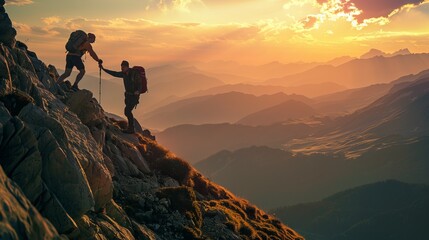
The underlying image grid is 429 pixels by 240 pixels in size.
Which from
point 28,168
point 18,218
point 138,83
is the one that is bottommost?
point 18,218

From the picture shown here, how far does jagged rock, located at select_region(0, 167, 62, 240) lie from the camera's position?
8188mm

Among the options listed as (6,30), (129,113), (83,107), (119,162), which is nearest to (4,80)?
(6,30)

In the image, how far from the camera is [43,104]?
15.6 metres

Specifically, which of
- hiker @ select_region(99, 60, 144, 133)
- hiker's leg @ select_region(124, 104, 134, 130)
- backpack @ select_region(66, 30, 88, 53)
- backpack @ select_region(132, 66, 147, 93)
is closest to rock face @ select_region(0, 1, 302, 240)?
hiker's leg @ select_region(124, 104, 134, 130)

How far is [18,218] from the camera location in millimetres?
8695

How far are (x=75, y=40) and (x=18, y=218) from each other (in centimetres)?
1829

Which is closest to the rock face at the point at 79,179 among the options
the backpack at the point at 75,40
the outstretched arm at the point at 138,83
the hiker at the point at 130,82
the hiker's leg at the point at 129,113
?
the hiker's leg at the point at 129,113

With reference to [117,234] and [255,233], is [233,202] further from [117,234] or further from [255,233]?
[117,234]

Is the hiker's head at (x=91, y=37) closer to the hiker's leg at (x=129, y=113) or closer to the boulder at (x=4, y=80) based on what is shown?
the hiker's leg at (x=129, y=113)


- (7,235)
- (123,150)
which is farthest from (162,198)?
(7,235)

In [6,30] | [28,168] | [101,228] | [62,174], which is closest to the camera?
[28,168]

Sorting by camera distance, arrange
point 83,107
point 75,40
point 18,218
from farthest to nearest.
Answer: point 75,40
point 83,107
point 18,218

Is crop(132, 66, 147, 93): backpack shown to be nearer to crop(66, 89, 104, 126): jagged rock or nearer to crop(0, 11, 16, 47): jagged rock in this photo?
crop(66, 89, 104, 126): jagged rock

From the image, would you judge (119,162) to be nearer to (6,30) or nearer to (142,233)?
(142,233)
